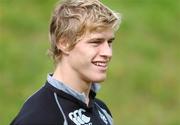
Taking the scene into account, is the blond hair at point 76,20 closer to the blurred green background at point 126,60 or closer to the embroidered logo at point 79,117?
the embroidered logo at point 79,117

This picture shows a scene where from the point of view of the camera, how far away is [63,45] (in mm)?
6191

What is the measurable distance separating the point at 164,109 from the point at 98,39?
18.6ft

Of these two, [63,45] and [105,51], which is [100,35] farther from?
[63,45]

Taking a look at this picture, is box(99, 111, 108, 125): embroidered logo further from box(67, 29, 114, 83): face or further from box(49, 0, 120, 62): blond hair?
box(49, 0, 120, 62): blond hair

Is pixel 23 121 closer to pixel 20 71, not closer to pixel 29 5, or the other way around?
pixel 20 71

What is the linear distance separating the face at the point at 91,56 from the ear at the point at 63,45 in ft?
0.11

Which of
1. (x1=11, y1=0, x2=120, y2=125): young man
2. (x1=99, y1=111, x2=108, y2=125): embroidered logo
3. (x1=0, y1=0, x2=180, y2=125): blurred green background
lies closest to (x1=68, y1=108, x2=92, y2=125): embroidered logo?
(x1=11, y1=0, x2=120, y2=125): young man

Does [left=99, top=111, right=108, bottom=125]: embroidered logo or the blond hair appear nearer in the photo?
the blond hair

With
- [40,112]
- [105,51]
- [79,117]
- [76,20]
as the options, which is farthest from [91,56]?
[40,112]

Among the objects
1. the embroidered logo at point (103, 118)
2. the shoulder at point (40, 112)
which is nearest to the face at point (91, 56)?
the shoulder at point (40, 112)

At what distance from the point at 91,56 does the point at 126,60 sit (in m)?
6.31

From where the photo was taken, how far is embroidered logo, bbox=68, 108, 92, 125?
6098 mm

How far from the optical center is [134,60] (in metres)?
12.5

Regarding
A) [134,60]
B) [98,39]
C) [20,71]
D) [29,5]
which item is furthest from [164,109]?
[98,39]
